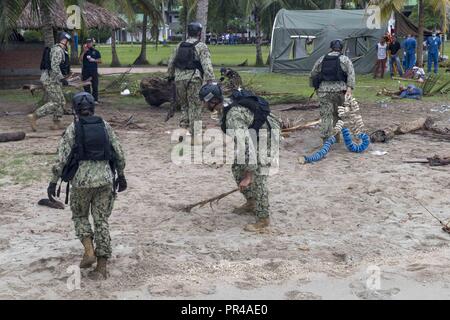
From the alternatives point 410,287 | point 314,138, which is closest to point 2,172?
point 314,138

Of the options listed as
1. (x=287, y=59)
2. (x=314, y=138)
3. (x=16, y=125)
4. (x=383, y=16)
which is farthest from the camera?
(x=287, y=59)

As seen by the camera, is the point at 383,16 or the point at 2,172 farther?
the point at 383,16

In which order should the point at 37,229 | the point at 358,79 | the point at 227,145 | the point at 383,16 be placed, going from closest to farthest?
the point at 37,229 → the point at 227,145 → the point at 383,16 → the point at 358,79

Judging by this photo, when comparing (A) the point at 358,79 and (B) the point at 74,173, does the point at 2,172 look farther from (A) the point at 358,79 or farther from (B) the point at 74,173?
(A) the point at 358,79

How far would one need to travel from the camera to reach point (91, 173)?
490cm

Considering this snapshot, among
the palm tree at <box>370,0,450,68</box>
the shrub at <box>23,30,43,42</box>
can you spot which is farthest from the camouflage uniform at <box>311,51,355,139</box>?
the shrub at <box>23,30,43,42</box>

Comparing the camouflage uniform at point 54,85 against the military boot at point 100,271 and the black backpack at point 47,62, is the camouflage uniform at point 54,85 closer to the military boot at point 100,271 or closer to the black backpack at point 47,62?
the black backpack at point 47,62

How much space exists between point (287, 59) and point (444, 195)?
19444 mm

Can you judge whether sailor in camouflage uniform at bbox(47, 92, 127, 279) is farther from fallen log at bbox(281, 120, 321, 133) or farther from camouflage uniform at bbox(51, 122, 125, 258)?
fallen log at bbox(281, 120, 321, 133)

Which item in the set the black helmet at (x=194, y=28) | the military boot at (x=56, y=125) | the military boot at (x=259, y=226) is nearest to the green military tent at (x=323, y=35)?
the military boot at (x=56, y=125)

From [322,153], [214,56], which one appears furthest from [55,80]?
[214,56]

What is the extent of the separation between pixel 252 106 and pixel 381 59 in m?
17.2

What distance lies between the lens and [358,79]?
22.2 metres

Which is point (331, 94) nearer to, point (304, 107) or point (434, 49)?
point (304, 107)
